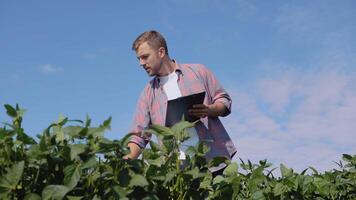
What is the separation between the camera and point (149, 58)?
4996 mm

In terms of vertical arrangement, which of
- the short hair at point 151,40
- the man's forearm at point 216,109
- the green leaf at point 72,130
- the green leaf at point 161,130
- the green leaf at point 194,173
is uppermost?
the short hair at point 151,40

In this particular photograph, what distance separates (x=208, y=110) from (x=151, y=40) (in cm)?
109

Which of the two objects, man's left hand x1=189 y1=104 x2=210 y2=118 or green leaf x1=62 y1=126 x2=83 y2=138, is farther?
man's left hand x1=189 y1=104 x2=210 y2=118

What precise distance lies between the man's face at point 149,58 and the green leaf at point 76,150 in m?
2.53

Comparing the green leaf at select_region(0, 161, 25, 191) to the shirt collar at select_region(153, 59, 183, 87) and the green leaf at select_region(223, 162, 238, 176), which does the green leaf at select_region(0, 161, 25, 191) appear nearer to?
the green leaf at select_region(223, 162, 238, 176)

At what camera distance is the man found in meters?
4.81

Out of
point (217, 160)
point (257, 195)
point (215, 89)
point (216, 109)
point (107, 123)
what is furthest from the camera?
point (215, 89)

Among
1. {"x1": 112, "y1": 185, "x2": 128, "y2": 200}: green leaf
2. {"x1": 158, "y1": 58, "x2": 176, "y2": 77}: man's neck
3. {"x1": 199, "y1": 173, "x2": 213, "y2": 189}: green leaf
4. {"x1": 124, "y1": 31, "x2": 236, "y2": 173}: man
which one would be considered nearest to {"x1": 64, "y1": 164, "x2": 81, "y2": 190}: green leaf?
{"x1": 112, "y1": 185, "x2": 128, "y2": 200}: green leaf

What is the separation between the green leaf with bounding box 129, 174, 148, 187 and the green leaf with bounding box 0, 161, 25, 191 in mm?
499

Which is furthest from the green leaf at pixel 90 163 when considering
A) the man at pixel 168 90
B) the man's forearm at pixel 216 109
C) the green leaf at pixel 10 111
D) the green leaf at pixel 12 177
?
the man at pixel 168 90

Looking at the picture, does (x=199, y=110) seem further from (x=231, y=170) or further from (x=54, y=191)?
(x=54, y=191)

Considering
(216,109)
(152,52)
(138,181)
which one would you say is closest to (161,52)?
(152,52)

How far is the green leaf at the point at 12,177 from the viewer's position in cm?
235

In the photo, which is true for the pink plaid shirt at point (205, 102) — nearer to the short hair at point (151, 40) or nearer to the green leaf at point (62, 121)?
the short hair at point (151, 40)
